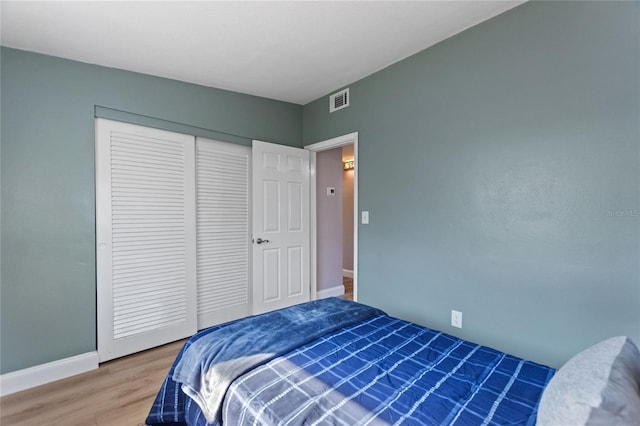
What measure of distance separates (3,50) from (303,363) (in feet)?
9.79

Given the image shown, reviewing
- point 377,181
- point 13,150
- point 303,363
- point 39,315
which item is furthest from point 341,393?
point 13,150

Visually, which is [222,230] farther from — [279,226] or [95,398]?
[95,398]

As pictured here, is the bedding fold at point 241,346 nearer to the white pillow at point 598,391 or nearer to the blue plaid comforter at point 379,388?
the blue plaid comforter at point 379,388

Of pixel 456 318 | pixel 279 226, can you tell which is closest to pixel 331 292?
pixel 279 226

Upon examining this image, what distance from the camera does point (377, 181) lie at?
2816 mm

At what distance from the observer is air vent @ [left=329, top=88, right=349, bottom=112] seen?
3.12 meters

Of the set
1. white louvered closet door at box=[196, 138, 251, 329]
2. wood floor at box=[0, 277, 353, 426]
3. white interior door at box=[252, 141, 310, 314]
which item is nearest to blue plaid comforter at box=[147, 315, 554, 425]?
wood floor at box=[0, 277, 353, 426]

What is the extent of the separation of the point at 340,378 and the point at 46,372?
7.88ft

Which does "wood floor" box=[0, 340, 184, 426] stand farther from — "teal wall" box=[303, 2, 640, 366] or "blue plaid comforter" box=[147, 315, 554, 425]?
"teal wall" box=[303, 2, 640, 366]

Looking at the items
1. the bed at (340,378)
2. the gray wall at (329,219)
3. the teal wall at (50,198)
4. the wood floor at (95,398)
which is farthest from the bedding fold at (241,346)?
the gray wall at (329,219)

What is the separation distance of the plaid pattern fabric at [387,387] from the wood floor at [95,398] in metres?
1.22

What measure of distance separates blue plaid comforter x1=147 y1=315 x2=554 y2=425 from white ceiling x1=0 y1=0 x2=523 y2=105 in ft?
6.73

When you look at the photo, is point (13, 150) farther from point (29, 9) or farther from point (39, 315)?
point (39, 315)

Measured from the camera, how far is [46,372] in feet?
7.22
